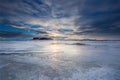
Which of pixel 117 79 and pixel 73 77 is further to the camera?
pixel 73 77

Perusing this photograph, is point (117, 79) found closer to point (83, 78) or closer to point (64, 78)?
point (83, 78)

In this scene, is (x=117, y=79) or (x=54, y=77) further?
(x=54, y=77)

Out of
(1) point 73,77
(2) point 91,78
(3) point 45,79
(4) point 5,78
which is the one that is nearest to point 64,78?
(1) point 73,77

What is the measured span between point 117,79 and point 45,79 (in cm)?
233

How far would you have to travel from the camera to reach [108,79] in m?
3.30

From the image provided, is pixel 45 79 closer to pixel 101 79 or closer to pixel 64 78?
pixel 64 78

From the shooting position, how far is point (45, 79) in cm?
333

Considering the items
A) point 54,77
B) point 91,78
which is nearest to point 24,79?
point 54,77

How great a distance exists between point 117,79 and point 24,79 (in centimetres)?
301

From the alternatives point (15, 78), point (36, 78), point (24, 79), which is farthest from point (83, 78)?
point (15, 78)

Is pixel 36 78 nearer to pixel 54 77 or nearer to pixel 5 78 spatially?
pixel 54 77

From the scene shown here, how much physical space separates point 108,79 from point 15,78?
120 inches

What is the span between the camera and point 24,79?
3.33 metres

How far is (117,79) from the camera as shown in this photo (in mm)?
3281
